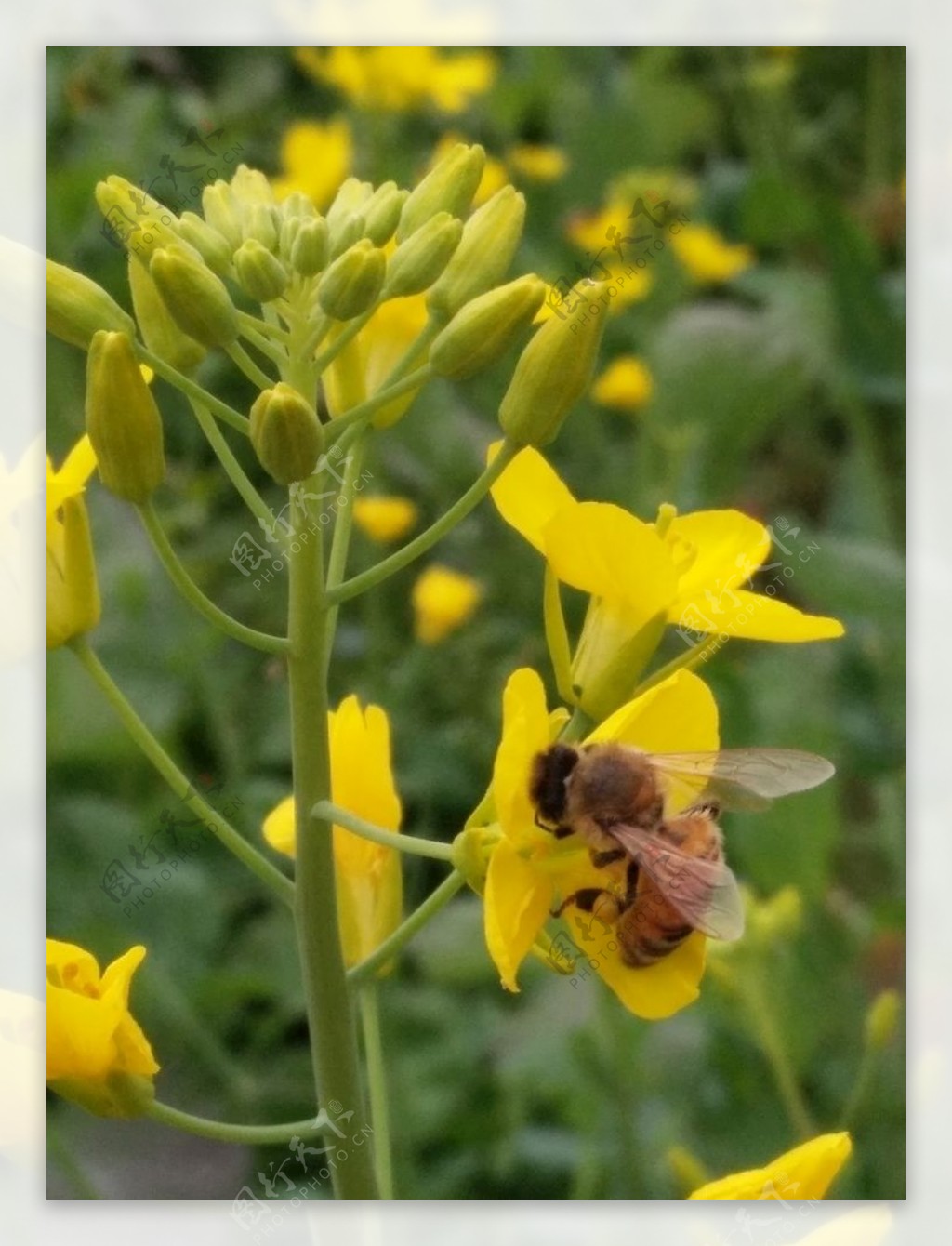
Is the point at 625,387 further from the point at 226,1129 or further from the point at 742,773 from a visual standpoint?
the point at 226,1129

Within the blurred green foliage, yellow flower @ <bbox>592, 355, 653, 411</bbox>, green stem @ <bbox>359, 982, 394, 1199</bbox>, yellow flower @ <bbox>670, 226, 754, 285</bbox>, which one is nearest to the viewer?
green stem @ <bbox>359, 982, 394, 1199</bbox>

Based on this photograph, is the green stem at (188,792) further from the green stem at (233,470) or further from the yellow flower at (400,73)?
the yellow flower at (400,73)

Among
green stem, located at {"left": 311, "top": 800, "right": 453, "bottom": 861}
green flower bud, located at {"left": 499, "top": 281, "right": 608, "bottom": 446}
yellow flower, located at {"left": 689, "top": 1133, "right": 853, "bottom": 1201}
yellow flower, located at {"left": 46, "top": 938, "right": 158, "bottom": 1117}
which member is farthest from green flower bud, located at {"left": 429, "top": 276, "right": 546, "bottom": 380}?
yellow flower, located at {"left": 689, "top": 1133, "right": 853, "bottom": 1201}

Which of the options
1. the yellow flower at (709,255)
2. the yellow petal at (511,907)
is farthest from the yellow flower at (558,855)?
the yellow flower at (709,255)

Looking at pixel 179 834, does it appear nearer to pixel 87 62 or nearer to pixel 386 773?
pixel 386 773

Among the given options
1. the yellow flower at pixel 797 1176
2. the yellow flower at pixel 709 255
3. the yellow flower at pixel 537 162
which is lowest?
the yellow flower at pixel 797 1176

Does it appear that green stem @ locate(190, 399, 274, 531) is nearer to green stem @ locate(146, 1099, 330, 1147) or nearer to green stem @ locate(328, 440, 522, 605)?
green stem @ locate(328, 440, 522, 605)
